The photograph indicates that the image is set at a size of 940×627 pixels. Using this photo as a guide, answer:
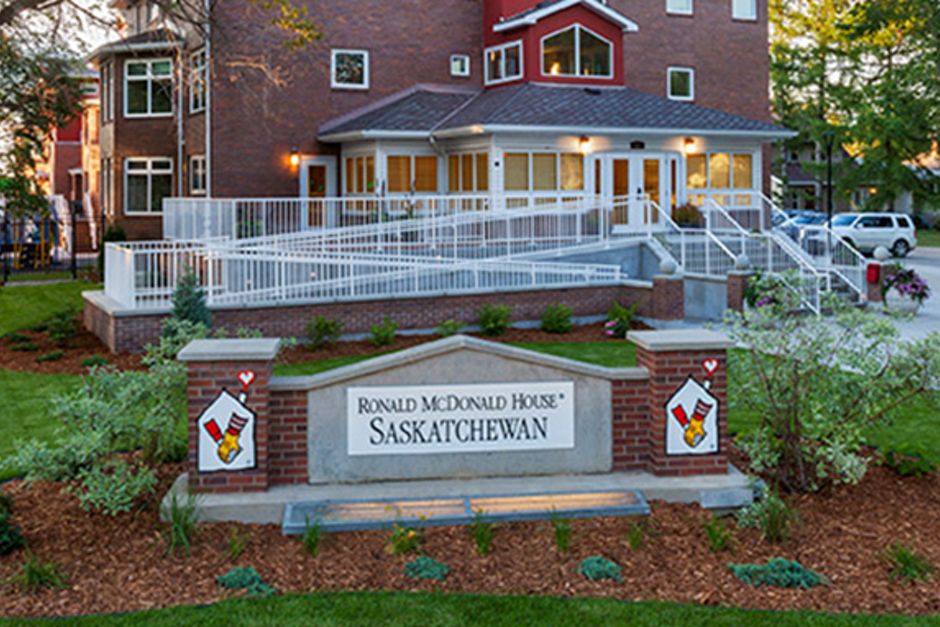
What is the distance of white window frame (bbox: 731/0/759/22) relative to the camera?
35750 millimetres

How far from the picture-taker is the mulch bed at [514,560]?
6.54m

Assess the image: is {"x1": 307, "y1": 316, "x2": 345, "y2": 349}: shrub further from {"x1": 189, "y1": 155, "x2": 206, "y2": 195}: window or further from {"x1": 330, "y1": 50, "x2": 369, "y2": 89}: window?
{"x1": 330, "y1": 50, "x2": 369, "y2": 89}: window

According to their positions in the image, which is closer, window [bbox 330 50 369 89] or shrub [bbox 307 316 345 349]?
shrub [bbox 307 316 345 349]

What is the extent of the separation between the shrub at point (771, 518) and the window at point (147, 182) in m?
28.5

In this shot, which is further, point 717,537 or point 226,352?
point 226,352

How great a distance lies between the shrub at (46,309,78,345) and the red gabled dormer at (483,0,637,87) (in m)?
16.2

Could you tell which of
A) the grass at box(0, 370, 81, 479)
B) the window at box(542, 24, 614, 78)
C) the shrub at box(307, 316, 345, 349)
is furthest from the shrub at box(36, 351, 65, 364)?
the window at box(542, 24, 614, 78)

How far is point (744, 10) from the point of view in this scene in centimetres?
3600

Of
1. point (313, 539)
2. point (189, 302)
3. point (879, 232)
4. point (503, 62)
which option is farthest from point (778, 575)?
point (879, 232)

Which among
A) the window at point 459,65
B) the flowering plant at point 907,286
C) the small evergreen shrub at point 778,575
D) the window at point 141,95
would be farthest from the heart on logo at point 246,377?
the window at point 141,95

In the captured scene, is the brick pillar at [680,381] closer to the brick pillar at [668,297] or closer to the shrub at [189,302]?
the shrub at [189,302]

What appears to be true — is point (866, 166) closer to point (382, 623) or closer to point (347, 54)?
point (347, 54)

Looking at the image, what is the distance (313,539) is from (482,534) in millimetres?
1142

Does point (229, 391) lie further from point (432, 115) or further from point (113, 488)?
point (432, 115)
